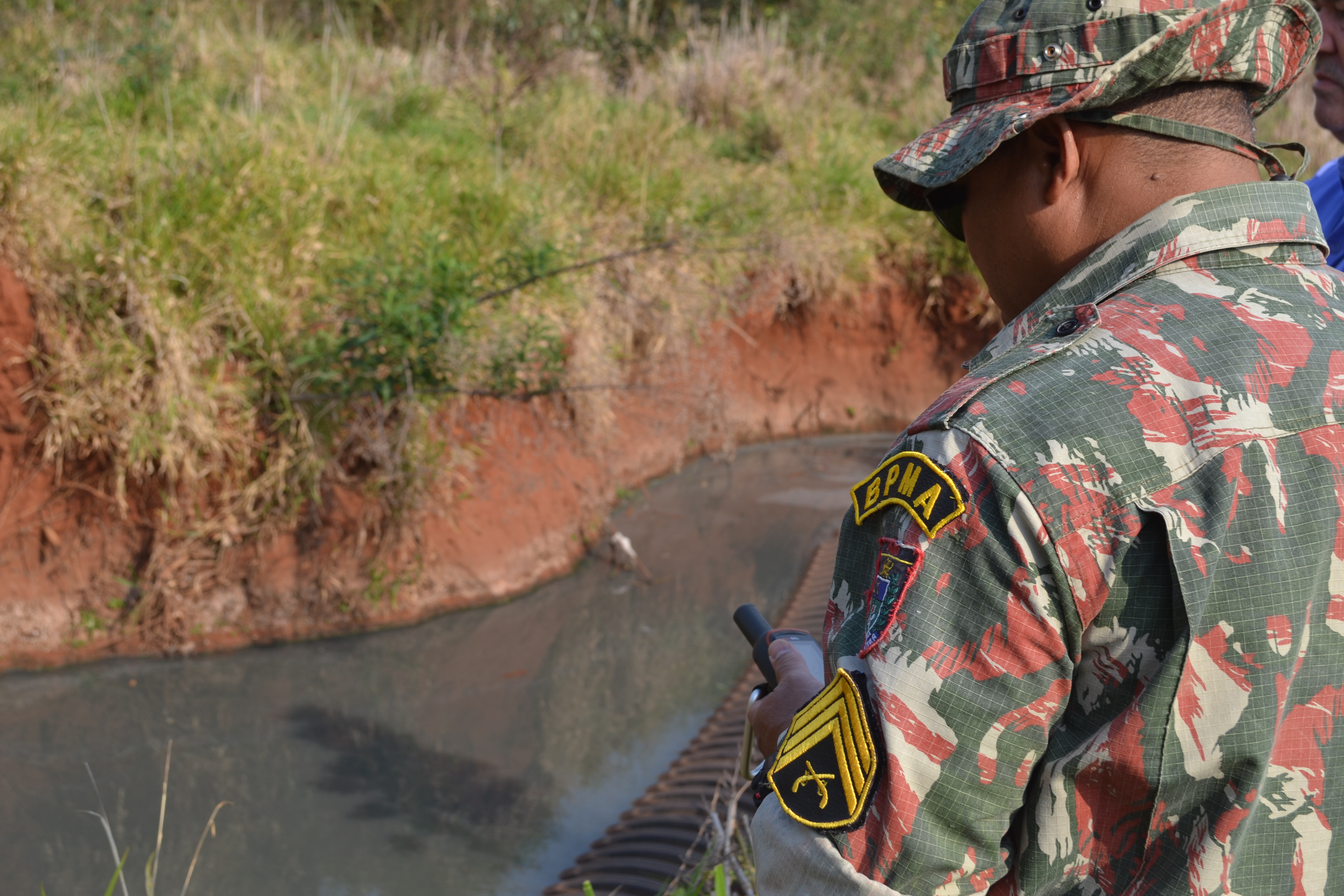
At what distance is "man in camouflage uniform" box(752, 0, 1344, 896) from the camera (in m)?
0.84

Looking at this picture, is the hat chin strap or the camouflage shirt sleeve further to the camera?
the hat chin strap

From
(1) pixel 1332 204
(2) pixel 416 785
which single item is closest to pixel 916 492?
(1) pixel 1332 204

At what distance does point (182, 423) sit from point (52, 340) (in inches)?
22.0

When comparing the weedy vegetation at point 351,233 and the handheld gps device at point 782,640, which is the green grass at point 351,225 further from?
the handheld gps device at point 782,640

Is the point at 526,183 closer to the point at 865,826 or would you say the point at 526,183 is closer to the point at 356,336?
the point at 356,336

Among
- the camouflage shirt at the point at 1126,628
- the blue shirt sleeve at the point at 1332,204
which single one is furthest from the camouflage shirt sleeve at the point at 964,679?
the blue shirt sleeve at the point at 1332,204

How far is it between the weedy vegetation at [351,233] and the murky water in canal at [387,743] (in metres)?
0.55

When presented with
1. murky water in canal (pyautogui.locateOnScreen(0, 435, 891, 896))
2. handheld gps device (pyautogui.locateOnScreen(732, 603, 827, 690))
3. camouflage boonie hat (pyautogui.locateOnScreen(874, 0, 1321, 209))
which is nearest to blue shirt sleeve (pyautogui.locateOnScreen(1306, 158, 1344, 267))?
camouflage boonie hat (pyautogui.locateOnScreen(874, 0, 1321, 209))

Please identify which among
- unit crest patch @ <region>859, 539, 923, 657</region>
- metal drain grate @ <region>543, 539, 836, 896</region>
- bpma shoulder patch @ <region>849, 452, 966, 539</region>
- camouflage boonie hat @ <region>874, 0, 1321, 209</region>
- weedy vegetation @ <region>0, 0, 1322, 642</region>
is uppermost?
camouflage boonie hat @ <region>874, 0, 1321, 209</region>

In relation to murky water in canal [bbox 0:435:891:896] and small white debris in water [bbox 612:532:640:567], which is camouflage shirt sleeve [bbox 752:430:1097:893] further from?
small white debris in water [bbox 612:532:640:567]

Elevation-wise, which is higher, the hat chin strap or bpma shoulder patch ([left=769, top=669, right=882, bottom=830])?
the hat chin strap

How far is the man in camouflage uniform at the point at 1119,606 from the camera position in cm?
84

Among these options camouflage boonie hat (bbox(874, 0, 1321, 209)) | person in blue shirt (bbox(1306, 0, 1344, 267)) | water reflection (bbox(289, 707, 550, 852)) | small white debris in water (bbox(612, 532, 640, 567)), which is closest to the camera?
camouflage boonie hat (bbox(874, 0, 1321, 209))

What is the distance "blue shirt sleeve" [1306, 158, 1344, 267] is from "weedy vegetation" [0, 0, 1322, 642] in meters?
2.73
